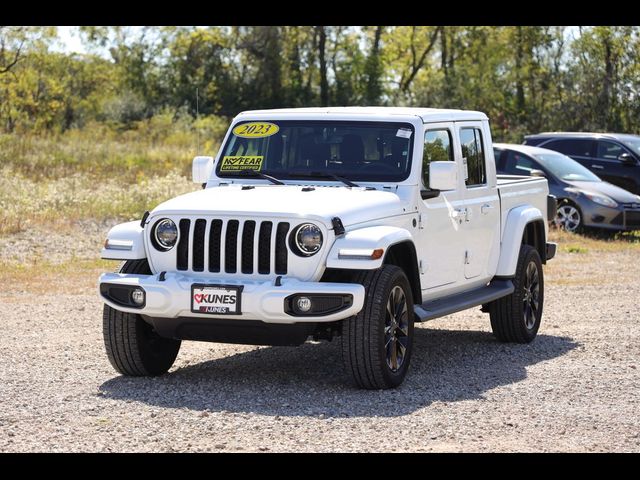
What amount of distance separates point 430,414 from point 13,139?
26719 millimetres

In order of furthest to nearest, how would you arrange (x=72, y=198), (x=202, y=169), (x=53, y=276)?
(x=72, y=198), (x=53, y=276), (x=202, y=169)

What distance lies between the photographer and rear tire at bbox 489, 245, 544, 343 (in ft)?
36.3

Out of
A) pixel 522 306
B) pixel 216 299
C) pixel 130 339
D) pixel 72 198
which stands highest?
pixel 216 299

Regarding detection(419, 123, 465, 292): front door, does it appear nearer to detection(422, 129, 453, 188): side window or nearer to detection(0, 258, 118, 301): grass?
detection(422, 129, 453, 188): side window

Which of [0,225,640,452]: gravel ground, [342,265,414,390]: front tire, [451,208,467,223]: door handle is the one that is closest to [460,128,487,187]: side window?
[451,208,467,223]: door handle

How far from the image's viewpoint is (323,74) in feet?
201

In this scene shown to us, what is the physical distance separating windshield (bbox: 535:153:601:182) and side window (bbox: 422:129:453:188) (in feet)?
38.1

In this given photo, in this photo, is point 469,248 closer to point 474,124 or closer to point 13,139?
point 474,124

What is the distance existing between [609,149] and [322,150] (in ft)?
51.1

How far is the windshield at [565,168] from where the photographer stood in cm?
2164

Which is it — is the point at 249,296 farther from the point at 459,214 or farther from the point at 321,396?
the point at 459,214

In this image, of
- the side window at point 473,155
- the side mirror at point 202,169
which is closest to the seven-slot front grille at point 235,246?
the side mirror at point 202,169

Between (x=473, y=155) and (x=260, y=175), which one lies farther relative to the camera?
(x=473, y=155)

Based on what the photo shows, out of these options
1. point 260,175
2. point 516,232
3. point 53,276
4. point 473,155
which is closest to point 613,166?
point 53,276
